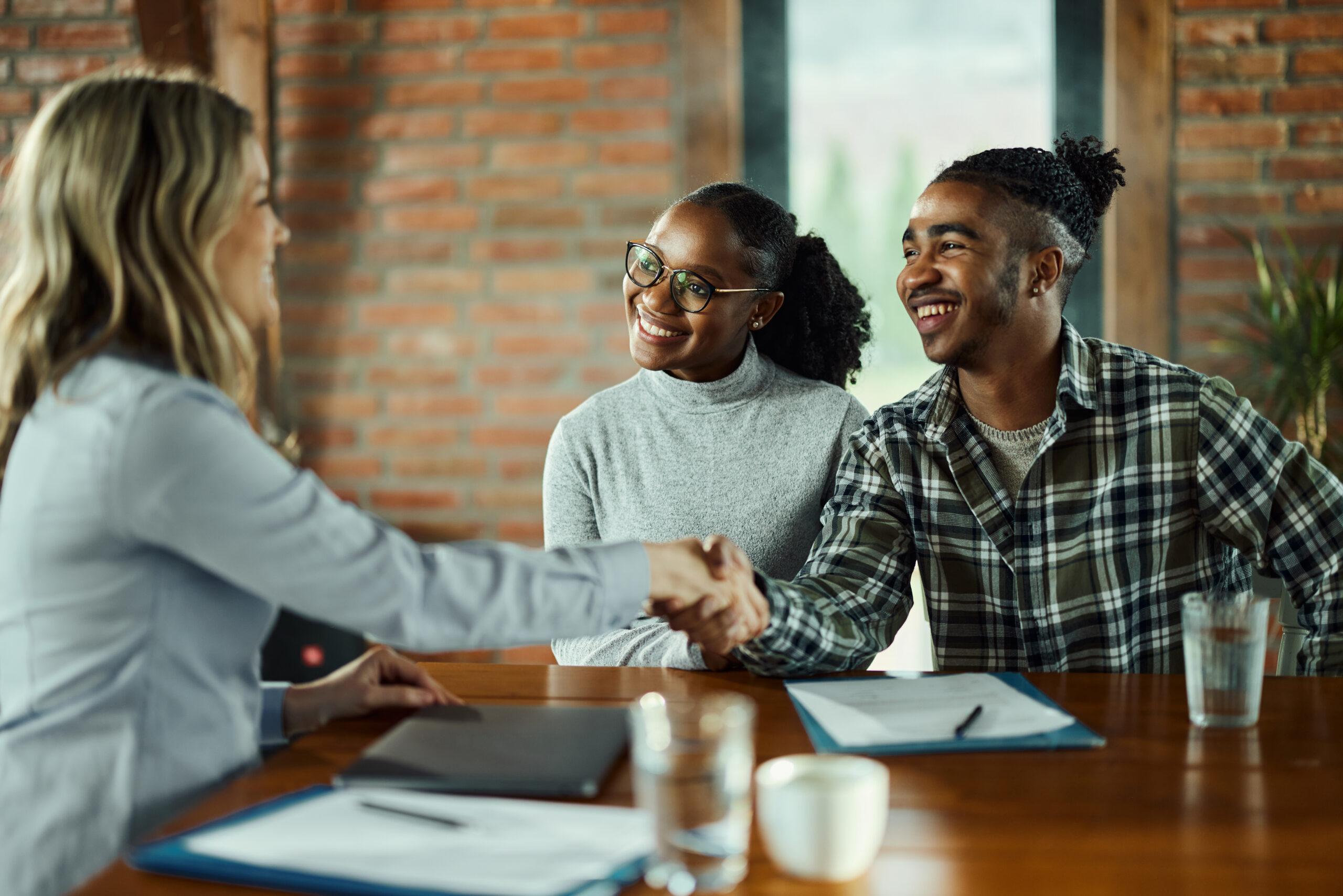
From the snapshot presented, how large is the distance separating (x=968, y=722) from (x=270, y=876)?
24.3 inches

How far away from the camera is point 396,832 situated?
0.77m

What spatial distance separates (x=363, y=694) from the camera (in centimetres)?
111

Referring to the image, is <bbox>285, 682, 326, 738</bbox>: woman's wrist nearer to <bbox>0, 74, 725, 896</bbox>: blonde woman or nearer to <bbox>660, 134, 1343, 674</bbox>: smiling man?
<bbox>0, 74, 725, 896</bbox>: blonde woman

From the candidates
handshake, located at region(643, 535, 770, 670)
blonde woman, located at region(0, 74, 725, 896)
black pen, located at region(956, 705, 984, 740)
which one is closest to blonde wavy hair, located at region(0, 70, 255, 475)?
blonde woman, located at region(0, 74, 725, 896)

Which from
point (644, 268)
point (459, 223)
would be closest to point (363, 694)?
point (644, 268)

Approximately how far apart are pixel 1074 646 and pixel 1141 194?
177cm

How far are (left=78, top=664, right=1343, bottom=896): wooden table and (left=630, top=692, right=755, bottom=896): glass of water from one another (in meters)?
0.03

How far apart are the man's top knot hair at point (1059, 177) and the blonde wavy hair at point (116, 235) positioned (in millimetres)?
1074

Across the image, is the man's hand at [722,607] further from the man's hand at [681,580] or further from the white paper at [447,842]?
the white paper at [447,842]

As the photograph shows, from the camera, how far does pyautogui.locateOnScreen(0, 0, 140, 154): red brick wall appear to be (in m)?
3.10

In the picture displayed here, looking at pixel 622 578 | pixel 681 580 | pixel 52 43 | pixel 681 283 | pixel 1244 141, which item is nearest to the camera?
pixel 622 578

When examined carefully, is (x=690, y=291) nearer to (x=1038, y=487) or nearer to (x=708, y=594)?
(x=1038, y=487)

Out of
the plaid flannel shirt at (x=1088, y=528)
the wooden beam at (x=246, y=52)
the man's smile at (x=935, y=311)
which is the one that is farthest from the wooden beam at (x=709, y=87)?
the plaid flannel shirt at (x=1088, y=528)

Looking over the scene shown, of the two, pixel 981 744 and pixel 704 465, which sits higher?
pixel 704 465
